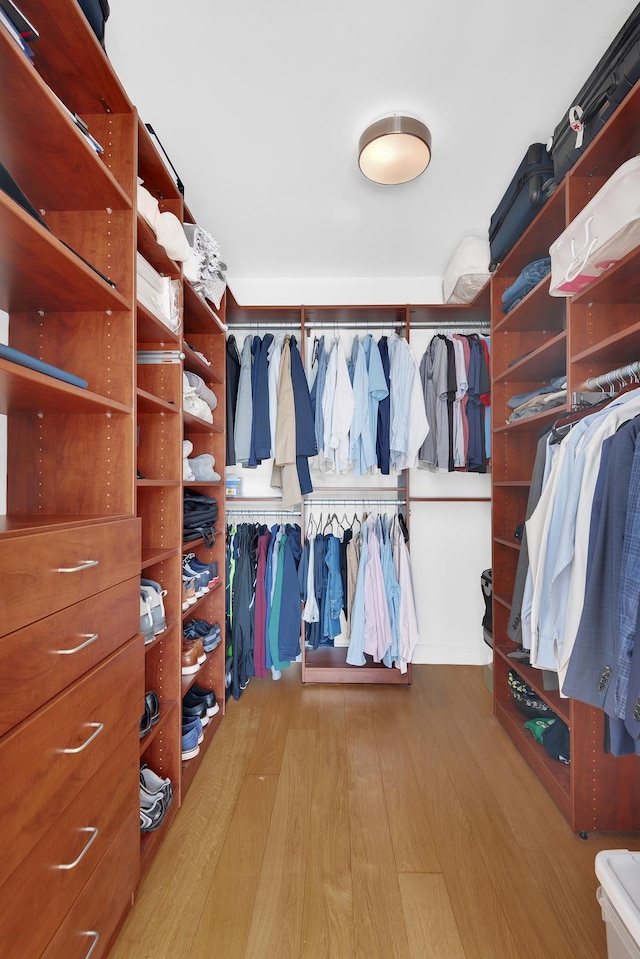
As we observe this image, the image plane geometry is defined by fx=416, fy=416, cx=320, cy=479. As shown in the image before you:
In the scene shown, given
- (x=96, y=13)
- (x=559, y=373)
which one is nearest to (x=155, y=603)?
(x=96, y=13)

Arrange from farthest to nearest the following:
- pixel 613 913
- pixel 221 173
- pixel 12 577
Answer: pixel 221 173
pixel 613 913
pixel 12 577

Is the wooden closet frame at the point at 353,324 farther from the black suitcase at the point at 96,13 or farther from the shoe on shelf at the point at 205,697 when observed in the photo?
the black suitcase at the point at 96,13

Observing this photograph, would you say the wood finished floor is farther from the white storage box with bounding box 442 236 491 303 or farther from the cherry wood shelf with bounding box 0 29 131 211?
the white storage box with bounding box 442 236 491 303

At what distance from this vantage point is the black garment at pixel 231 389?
2.52 meters

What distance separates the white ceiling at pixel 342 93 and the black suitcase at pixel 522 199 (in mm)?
112

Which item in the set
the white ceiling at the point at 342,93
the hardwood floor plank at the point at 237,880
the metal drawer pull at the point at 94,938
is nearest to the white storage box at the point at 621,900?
the hardwood floor plank at the point at 237,880

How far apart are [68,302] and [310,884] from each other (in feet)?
6.09

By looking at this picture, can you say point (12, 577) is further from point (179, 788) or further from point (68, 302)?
point (179, 788)

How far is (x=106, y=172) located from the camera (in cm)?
105

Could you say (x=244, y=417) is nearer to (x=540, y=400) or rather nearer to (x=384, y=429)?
(x=384, y=429)

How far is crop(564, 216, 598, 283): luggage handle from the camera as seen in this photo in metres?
1.24

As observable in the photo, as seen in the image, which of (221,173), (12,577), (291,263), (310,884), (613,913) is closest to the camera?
(12,577)

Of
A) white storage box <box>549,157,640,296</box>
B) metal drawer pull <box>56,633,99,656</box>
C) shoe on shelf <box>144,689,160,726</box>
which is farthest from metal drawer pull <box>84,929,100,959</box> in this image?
white storage box <box>549,157,640,296</box>

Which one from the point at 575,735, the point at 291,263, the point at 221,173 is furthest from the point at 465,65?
the point at 575,735
